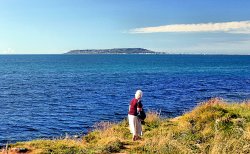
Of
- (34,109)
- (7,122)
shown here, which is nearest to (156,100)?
(34,109)

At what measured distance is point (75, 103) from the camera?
156 ft

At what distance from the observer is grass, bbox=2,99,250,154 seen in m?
13.2

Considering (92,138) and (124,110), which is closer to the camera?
(92,138)

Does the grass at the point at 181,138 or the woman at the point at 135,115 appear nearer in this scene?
the grass at the point at 181,138

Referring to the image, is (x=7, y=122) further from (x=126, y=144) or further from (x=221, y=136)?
(x=221, y=136)

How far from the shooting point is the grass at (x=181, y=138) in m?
13.2

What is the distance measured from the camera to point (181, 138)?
51.1 ft

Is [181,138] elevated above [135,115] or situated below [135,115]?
below

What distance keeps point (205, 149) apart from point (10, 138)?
65.1ft

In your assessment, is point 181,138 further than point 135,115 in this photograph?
No

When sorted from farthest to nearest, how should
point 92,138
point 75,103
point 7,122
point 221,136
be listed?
point 75,103 → point 7,122 → point 92,138 → point 221,136

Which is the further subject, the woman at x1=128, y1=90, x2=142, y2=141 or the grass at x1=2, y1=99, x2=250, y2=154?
the woman at x1=128, y1=90, x2=142, y2=141

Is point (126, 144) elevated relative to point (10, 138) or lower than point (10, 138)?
elevated

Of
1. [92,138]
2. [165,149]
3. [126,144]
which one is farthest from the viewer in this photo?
[92,138]
